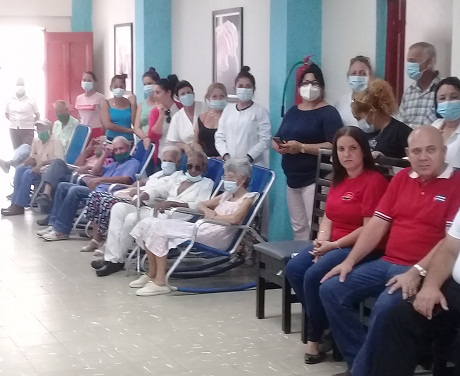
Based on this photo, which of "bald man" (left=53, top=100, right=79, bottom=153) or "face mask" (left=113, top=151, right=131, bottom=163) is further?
"bald man" (left=53, top=100, right=79, bottom=153)

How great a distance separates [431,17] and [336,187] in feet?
6.49

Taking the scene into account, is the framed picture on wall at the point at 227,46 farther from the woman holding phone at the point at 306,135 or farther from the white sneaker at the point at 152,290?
the white sneaker at the point at 152,290

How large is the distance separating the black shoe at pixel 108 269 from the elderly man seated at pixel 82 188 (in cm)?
110

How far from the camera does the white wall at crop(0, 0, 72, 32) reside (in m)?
12.8

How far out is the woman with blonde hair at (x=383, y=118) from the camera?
16.1 ft

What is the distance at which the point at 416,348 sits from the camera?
355 centimetres

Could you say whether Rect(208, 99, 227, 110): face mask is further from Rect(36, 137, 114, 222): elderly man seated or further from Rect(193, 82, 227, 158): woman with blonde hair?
Rect(36, 137, 114, 222): elderly man seated

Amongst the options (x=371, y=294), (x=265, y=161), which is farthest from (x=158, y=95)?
(x=371, y=294)

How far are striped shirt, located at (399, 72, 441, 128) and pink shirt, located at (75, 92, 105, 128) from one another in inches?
211

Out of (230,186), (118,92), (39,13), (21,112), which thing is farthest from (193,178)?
(39,13)

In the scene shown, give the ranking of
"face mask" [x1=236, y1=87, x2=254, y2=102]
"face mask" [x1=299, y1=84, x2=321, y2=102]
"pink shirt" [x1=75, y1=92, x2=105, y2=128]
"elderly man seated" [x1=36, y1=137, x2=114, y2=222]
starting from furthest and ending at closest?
1. "pink shirt" [x1=75, y1=92, x2=105, y2=128]
2. "elderly man seated" [x1=36, y1=137, x2=114, y2=222]
3. "face mask" [x1=236, y1=87, x2=254, y2=102]
4. "face mask" [x1=299, y1=84, x2=321, y2=102]

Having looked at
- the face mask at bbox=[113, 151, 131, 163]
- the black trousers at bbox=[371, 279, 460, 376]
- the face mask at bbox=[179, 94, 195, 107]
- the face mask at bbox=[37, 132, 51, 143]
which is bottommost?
the black trousers at bbox=[371, 279, 460, 376]

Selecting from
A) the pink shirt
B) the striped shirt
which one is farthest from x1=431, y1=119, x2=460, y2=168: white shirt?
the pink shirt

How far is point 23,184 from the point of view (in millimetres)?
9125
